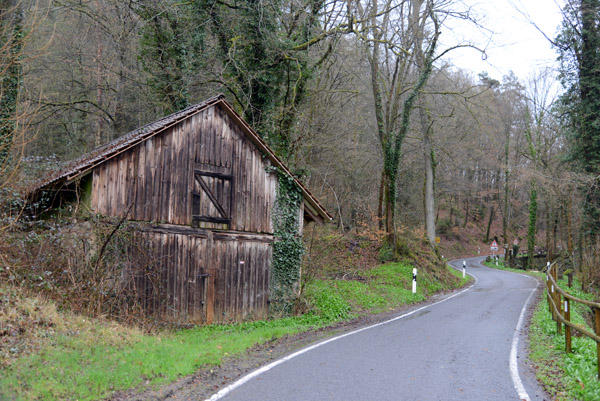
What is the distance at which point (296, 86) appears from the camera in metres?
17.5

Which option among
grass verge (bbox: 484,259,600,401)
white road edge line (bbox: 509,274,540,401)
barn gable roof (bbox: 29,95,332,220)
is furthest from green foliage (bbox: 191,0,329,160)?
grass verge (bbox: 484,259,600,401)

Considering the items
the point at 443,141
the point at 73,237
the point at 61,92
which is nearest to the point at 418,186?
the point at 443,141

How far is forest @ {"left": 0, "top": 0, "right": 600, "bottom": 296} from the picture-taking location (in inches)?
654

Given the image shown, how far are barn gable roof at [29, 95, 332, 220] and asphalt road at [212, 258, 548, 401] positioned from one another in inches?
197

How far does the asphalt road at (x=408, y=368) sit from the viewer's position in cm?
636

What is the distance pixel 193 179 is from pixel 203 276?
104 inches

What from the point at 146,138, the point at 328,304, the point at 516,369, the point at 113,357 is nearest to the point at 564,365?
the point at 516,369

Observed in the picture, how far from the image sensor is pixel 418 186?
133 ft

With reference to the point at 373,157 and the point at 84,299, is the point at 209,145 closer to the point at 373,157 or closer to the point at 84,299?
the point at 84,299

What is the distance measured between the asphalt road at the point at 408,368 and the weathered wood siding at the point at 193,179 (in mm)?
5007

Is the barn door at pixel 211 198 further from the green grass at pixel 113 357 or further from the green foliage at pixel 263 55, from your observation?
the green foliage at pixel 263 55

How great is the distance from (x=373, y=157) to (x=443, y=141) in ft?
16.8

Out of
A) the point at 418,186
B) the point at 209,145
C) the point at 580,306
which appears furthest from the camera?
the point at 418,186

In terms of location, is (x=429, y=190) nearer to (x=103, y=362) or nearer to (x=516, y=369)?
(x=516, y=369)
